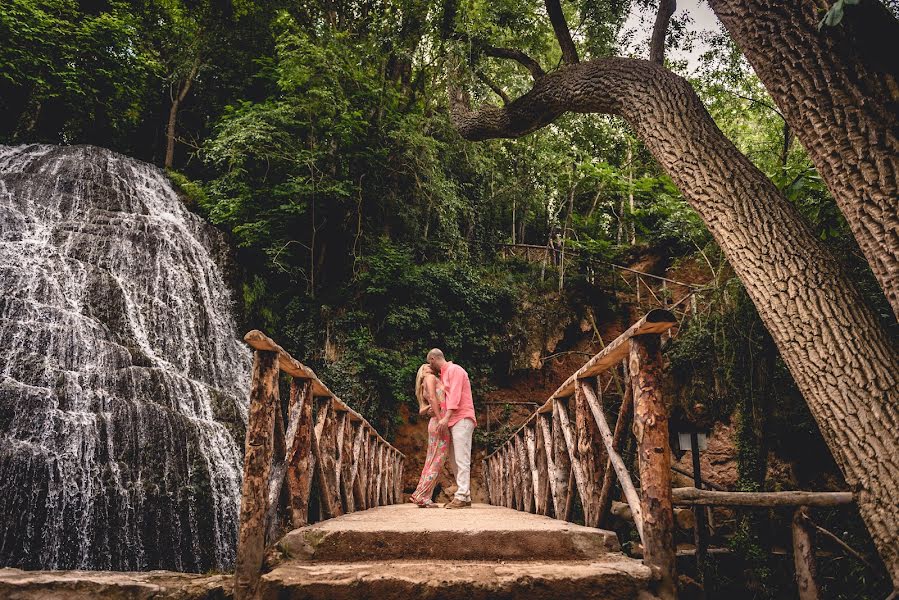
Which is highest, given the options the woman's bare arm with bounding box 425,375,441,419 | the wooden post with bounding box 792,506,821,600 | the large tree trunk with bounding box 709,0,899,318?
the large tree trunk with bounding box 709,0,899,318

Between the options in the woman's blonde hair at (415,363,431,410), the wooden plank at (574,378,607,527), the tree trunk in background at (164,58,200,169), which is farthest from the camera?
the tree trunk in background at (164,58,200,169)

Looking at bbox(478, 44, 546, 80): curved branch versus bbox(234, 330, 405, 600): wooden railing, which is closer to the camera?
bbox(234, 330, 405, 600): wooden railing

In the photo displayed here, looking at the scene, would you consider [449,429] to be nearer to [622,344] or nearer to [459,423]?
[459,423]

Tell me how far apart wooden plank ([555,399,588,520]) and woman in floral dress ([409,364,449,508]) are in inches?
58.8

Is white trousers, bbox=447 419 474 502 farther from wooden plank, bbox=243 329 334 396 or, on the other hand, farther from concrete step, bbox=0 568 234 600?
concrete step, bbox=0 568 234 600

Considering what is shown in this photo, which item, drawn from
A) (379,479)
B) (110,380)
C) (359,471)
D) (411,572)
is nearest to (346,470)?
(359,471)

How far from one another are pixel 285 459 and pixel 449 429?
2.53 metres

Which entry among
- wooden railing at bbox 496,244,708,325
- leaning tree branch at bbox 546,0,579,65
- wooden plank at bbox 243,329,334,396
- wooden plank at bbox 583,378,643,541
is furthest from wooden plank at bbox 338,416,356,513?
wooden railing at bbox 496,244,708,325

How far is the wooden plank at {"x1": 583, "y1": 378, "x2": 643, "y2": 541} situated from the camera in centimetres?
261

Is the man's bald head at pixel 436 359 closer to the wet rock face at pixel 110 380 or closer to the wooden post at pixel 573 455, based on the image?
the wooden post at pixel 573 455

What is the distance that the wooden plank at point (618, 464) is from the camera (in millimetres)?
2614

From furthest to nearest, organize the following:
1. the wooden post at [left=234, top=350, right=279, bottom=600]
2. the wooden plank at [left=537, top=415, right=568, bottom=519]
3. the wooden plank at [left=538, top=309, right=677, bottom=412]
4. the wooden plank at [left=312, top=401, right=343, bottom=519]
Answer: the wooden plank at [left=537, top=415, right=568, bottom=519], the wooden plank at [left=312, top=401, right=343, bottom=519], the wooden plank at [left=538, top=309, right=677, bottom=412], the wooden post at [left=234, top=350, right=279, bottom=600]

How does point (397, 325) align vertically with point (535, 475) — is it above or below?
above

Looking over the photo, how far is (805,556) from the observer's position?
145 inches
